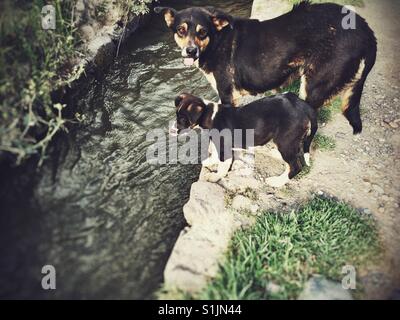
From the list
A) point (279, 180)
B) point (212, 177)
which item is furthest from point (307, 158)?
point (212, 177)

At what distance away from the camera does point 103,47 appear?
237 inches

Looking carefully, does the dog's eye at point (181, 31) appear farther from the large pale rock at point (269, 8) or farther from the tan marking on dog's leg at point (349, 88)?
the large pale rock at point (269, 8)

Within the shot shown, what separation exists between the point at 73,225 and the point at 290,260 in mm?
2460

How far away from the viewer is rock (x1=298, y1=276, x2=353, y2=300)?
321cm

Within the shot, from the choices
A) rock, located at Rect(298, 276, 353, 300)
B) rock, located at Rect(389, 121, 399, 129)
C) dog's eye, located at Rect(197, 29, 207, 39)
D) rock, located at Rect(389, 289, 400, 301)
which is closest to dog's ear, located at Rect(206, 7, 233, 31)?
dog's eye, located at Rect(197, 29, 207, 39)

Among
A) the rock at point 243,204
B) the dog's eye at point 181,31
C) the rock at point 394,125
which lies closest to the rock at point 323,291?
the rock at point 243,204

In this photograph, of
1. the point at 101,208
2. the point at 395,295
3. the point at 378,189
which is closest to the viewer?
the point at 395,295

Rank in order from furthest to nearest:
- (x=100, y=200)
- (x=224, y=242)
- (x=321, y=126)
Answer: (x=321, y=126) → (x=100, y=200) → (x=224, y=242)

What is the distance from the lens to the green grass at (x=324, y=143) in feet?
16.1

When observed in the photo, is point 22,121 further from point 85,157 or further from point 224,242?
point 224,242

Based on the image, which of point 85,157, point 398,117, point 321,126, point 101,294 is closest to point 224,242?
point 101,294

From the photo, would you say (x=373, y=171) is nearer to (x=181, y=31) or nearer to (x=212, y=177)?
(x=212, y=177)

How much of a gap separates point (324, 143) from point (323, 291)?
2.38m

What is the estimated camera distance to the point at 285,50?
441 centimetres
